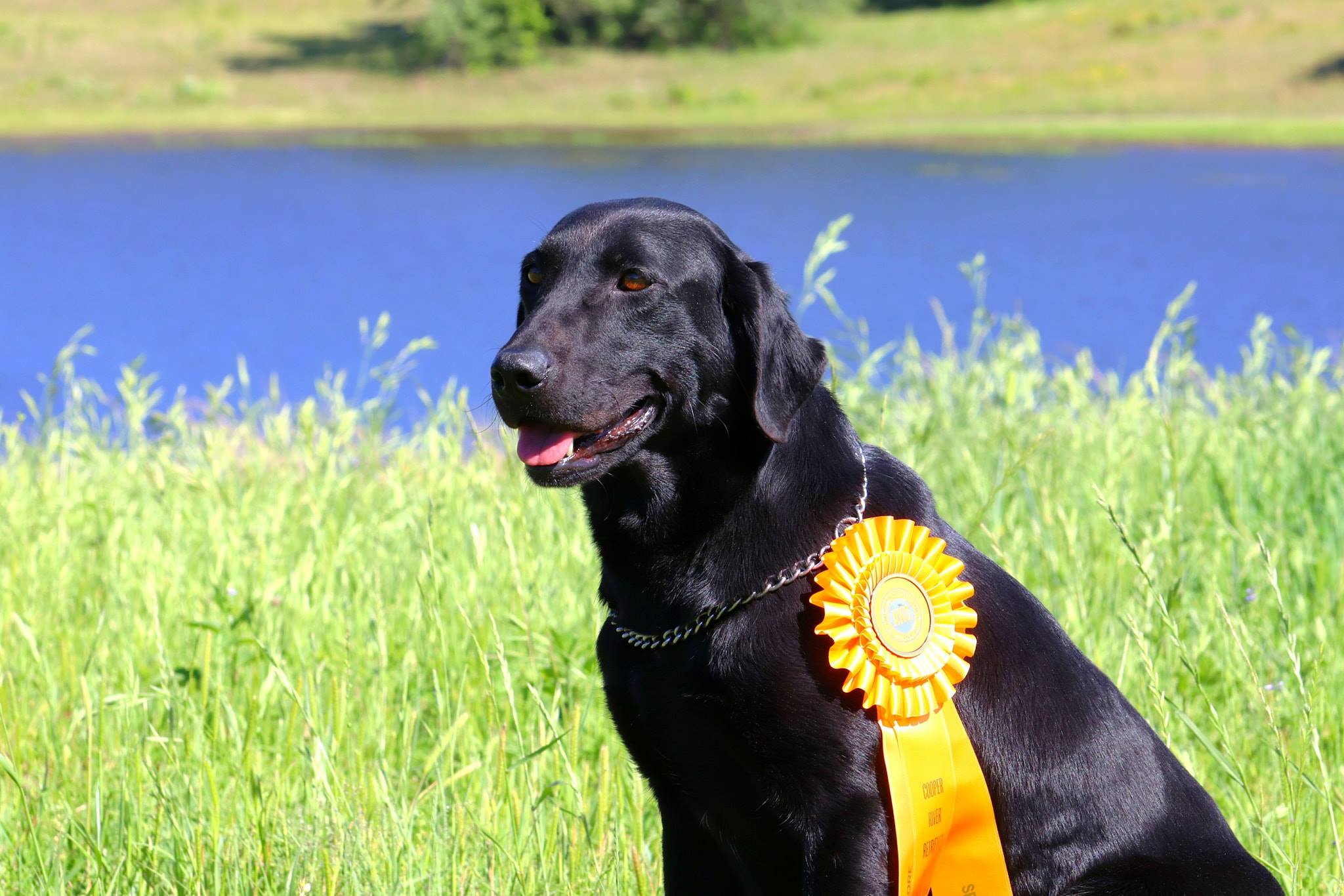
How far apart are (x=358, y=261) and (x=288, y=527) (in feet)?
34.5

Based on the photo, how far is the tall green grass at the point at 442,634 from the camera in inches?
92.0

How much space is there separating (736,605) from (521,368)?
1.76 feet

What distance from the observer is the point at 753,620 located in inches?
84.2

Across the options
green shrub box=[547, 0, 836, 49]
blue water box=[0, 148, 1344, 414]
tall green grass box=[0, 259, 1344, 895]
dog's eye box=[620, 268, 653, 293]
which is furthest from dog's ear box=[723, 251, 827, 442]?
green shrub box=[547, 0, 836, 49]

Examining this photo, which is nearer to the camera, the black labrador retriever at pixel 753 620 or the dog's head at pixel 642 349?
the black labrador retriever at pixel 753 620

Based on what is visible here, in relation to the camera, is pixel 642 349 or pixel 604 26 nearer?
pixel 642 349

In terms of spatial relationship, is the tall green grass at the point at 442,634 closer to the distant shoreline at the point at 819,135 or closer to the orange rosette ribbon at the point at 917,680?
the orange rosette ribbon at the point at 917,680

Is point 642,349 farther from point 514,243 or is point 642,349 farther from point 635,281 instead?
point 514,243

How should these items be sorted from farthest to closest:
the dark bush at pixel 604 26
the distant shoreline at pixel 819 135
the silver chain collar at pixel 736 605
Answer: the dark bush at pixel 604 26, the distant shoreline at pixel 819 135, the silver chain collar at pixel 736 605

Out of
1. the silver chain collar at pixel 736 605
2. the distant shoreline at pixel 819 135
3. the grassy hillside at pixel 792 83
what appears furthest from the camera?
the grassy hillside at pixel 792 83

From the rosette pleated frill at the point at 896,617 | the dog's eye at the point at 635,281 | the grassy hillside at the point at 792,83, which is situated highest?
the grassy hillside at the point at 792,83

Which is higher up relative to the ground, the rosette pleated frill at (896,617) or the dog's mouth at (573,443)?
the dog's mouth at (573,443)

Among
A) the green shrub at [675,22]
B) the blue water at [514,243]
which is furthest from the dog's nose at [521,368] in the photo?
the green shrub at [675,22]

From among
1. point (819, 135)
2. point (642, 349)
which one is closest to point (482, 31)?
point (819, 135)
